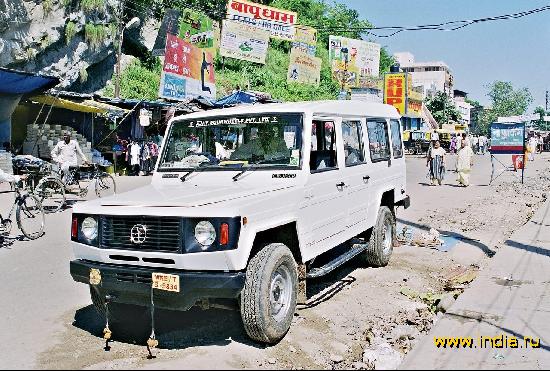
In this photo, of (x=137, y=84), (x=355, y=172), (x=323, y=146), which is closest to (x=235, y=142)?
(x=323, y=146)

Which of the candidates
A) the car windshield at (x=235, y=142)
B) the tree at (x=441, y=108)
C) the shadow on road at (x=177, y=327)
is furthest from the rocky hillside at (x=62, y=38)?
the tree at (x=441, y=108)

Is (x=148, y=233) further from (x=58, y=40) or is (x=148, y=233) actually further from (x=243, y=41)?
(x=243, y=41)

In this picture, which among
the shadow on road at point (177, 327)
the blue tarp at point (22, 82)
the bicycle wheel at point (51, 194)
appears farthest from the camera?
the blue tarp at point (22, 82)

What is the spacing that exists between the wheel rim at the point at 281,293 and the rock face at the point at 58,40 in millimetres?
21100

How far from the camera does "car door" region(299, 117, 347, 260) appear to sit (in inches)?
196

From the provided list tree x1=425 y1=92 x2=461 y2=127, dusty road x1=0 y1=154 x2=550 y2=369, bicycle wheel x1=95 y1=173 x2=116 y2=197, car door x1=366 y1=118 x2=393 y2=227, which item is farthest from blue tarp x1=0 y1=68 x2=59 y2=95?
tree x1=425 y1=92 x2=461 y2=127

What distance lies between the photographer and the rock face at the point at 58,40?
21922 mm

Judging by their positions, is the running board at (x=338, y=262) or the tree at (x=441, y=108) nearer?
the running board at (x=338, y=262)

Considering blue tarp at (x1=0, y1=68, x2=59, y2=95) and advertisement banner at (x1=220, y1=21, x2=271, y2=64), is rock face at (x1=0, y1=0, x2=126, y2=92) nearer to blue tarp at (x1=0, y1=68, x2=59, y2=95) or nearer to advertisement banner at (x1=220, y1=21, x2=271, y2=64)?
blue tarp at (x1=0, y1=68, x2=59, y2=95)

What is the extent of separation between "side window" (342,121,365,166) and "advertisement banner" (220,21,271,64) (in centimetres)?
2860

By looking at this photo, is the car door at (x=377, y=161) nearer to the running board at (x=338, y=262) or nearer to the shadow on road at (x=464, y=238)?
the running board at (x=338, y=262)

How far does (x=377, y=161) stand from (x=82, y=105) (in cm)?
1411

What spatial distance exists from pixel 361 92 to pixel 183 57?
2778cm

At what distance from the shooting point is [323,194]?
17.3ft
